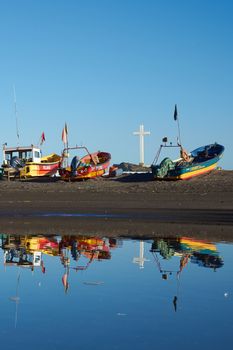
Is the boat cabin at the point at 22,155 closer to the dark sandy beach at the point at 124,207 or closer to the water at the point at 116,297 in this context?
the dark sandy beach at the point at 124,207

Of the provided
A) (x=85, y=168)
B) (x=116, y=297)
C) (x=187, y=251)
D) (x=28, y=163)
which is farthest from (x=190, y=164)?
(x=116, y=297)

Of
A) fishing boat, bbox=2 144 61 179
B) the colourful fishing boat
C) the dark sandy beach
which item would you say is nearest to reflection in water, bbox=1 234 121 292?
the dark sandy beach

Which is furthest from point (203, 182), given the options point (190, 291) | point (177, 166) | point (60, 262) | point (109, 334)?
point (109, 334)

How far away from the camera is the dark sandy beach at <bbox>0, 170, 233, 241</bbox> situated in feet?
63.5

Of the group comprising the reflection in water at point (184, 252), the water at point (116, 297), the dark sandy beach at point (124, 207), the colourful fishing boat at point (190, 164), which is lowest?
the water at point (116, 297)

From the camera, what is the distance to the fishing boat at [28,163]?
137 feet

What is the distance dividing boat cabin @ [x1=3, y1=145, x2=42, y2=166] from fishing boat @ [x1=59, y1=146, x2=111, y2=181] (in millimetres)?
2809

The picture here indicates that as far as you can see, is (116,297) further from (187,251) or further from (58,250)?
(58,250)

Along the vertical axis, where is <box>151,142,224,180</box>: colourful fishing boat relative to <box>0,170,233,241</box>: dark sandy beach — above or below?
above

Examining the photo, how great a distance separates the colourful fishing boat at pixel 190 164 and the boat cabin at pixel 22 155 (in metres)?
10.7

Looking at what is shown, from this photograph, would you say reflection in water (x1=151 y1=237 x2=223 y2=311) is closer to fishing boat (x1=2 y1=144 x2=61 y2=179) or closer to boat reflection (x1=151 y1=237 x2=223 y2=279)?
boat reflection (x1=151 y1=237 x2=223 y2=279)

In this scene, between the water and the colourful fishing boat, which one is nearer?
the water

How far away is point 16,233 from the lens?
714 inches

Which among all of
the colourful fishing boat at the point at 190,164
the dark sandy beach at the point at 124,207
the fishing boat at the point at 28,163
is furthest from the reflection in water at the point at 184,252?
the fishing boat at the point at 28,163
